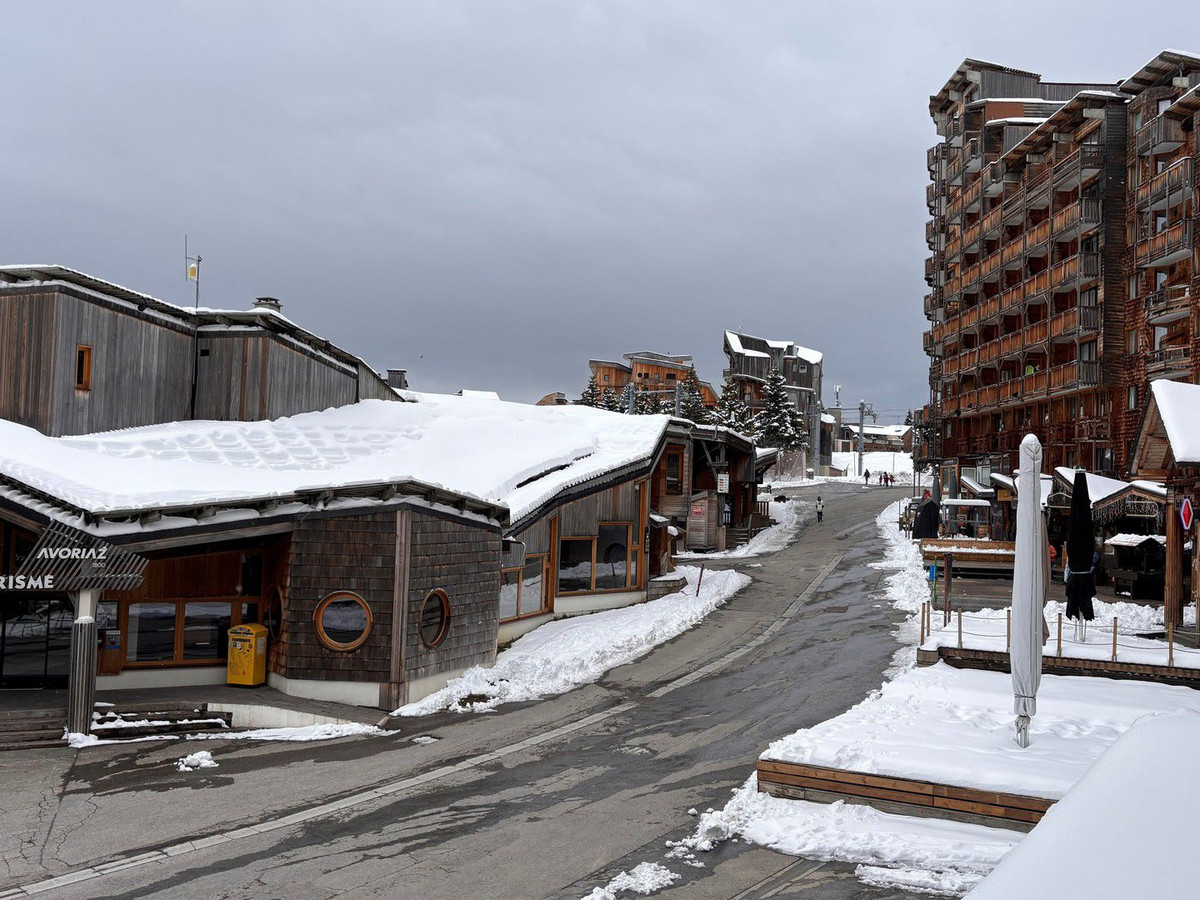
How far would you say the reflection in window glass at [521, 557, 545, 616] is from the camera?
2278 cm

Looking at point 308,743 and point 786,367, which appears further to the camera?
point 786,367

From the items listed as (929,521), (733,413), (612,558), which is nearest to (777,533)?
(929,521)

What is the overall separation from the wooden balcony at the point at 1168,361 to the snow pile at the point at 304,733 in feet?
111

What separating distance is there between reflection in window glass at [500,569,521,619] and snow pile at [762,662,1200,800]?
31.6 feet

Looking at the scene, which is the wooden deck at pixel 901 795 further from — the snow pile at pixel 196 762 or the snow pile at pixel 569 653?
the snow pile at pixel 196 762

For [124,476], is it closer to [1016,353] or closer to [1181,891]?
[1181,891]

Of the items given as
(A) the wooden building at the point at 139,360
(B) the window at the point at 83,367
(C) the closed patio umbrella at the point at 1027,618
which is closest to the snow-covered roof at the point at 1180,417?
(C) the closed patio umbrella at the point at 1027,618

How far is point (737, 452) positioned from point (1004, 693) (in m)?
32.2

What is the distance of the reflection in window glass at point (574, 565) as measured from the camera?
25125 millimetres

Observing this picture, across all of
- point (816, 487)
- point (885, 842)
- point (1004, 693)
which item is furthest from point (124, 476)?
point (816, 487)

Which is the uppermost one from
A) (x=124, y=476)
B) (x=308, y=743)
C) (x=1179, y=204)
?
(x=1179, y=204)

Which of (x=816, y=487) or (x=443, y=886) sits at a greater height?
(x=816, y=487)

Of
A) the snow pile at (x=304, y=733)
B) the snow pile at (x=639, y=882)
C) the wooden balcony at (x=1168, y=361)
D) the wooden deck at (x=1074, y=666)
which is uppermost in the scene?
the wooden balcony at (x=1168, y=361)

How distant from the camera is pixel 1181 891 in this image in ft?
9.03
